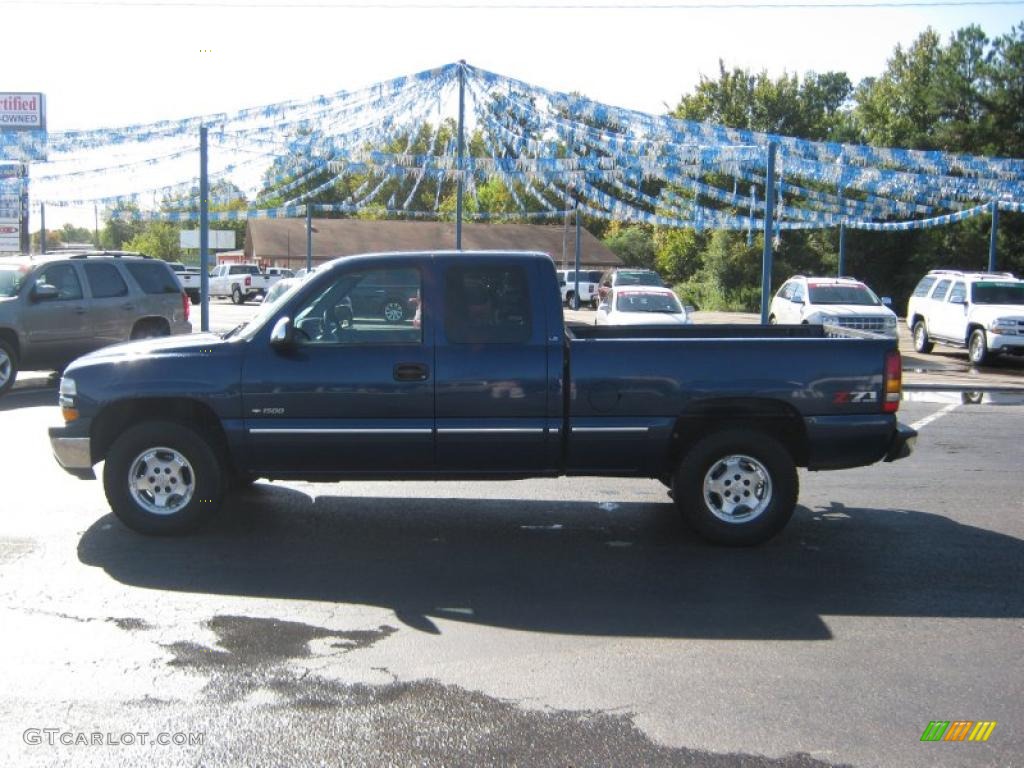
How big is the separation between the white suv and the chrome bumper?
720 inches

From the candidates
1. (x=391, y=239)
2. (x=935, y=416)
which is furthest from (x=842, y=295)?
(x=391, y=239)

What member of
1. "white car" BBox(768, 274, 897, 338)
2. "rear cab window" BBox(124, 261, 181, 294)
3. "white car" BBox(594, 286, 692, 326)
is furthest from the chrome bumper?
"white car" BBox(768, 274, 897, 338)

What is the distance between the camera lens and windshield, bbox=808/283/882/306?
74.1ft

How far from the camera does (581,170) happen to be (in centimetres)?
2358

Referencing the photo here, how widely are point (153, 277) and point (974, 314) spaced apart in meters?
15.6

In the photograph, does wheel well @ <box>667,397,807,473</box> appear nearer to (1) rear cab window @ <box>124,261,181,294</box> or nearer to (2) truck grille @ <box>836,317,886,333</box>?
(1) rear cab window @ <box>124,261,181,294</box>

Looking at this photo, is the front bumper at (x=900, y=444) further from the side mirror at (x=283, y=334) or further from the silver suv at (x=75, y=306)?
the silver suv at (x=75, y=306)

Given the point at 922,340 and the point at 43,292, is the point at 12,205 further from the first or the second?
the point at 922,340

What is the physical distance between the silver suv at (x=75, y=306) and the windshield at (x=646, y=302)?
914 centimetres

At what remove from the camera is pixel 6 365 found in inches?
584

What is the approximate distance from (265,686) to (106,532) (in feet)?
10.4

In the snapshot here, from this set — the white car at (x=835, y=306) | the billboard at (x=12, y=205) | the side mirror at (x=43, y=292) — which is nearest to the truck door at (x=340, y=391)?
the side mirror at (x=43, y=292)

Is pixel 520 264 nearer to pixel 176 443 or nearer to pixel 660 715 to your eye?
pixel 176 443

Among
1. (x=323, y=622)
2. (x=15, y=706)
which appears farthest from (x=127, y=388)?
(x=15, y=706)
